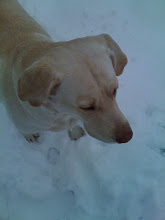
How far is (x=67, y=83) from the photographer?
148cm

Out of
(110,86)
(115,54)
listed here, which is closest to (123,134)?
(110,86)

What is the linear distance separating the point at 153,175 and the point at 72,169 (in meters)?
0.97

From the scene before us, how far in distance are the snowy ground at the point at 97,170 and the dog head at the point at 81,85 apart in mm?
973

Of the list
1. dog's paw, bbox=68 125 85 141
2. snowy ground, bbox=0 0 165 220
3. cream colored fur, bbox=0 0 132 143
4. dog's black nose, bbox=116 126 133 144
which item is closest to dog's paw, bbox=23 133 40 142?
snowy ground, bbox=0 0 165 220

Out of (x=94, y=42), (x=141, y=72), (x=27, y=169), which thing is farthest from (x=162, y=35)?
(x=27, y=169)

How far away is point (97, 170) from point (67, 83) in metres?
1.38

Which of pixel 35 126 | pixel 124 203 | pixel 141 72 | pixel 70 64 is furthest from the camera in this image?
pixel 141 72

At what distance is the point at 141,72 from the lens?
3059 mm

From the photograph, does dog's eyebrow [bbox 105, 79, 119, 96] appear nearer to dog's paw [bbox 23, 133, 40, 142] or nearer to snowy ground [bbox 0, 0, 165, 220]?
snowy ground [bbox 0, 0, 165, 220]

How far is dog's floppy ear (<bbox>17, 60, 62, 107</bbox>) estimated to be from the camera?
1400 millimetres

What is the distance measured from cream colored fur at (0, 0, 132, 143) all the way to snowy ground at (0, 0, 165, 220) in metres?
0.72

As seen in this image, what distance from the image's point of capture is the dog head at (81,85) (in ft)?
4.67

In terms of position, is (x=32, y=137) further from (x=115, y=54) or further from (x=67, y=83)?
(x=115, y=54)

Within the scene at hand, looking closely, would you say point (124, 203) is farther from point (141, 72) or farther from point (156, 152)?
point (141, 72)
